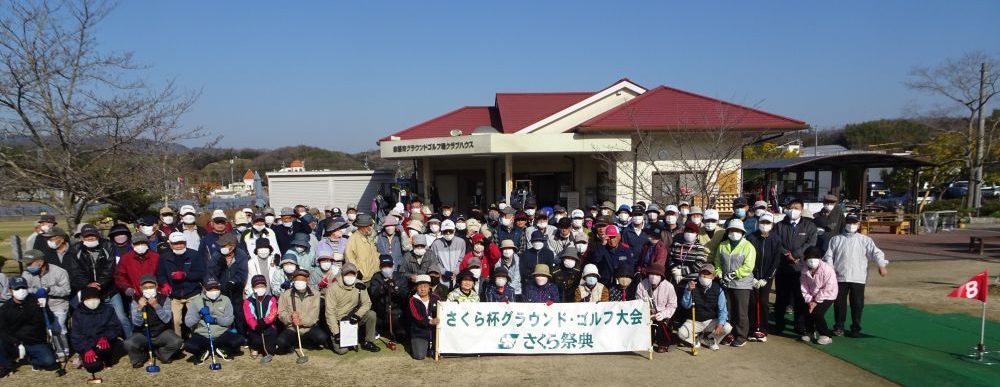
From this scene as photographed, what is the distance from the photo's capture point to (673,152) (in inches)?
669

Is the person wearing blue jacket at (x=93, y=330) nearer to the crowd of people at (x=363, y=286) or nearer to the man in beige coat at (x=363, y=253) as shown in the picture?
the crowd of people at (x=363, y=286)

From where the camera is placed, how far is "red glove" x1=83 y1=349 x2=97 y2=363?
239 inches

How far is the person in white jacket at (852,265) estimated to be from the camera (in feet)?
23.3

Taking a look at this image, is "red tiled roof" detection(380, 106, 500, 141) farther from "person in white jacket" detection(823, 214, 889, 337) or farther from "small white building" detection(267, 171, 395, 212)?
"person in white jacket" detection(823, 214, 889, 337)

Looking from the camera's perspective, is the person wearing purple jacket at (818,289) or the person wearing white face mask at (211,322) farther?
the person wearing purple jacket at (818,289)

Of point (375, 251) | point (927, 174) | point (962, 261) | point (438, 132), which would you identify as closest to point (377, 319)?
point (375, 251)

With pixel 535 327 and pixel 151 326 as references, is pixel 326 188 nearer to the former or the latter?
pixel 151 326

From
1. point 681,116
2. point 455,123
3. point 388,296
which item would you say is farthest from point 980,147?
point 388,296

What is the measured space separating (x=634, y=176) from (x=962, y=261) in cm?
797

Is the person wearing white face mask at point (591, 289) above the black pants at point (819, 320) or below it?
above

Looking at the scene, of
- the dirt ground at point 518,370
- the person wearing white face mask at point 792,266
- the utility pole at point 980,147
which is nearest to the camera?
the dirt ground at point 518,370

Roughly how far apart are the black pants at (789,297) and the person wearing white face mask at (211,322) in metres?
6.85

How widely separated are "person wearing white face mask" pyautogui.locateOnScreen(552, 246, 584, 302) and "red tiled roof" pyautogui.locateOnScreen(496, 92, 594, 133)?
14.5 m

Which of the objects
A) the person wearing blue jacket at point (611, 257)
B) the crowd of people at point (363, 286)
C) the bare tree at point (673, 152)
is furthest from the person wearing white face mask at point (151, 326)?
the bare tree at point (673, 152)
